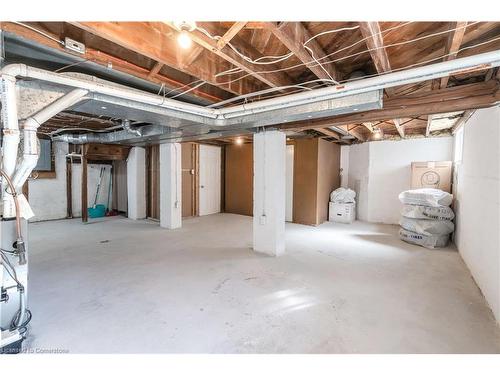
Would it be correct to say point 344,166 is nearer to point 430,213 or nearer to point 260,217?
point 430,213

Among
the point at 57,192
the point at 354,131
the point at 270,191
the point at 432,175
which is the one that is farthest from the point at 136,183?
the point at 432,175

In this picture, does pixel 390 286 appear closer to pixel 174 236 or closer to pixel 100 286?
pixel 100 286

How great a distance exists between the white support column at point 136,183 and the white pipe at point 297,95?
4.30 meters

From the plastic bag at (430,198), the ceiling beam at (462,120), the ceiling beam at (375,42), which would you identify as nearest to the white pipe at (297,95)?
the ceiling beam at (375,42)

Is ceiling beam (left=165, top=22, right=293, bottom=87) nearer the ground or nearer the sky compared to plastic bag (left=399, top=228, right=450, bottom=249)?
nearer the sky

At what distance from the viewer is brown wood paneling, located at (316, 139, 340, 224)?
5652mm

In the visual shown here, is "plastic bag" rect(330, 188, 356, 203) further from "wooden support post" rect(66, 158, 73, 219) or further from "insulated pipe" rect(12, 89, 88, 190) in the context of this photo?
"wooden support post" rect(66, 158, 73, 219)

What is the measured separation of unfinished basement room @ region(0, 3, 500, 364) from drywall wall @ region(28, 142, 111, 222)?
136cm

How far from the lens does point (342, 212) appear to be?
235 inches

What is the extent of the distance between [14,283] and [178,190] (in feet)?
12.5

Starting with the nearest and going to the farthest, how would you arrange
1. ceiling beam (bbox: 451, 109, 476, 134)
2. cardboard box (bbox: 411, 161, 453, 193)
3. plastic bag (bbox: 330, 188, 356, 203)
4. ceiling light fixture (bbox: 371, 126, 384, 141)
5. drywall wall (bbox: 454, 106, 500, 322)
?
1. drywall wall (bbox: 454, 106, 500, 322)
2. ceiling beam (bbox: 451, 109, 476, 134)
3. cardboard box (bbox: 411, 161, 453, 193)
4. ceiling light fixture (bbox: 371, 126, 384, 141)
5. plastic bag (bbox: 330, 188, 356, 203)

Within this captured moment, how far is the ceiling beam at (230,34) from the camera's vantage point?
1.40 metres

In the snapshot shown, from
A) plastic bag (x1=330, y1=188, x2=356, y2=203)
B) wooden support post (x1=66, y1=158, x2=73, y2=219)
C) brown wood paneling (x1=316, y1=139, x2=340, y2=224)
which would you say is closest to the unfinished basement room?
brown wood paneling (x1=316, y1=139, x2=340, y2=224)
